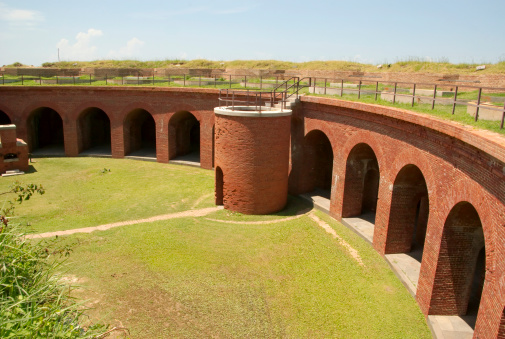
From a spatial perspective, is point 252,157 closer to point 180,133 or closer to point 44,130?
point 180,133

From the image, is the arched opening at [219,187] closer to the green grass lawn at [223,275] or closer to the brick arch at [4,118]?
the green grass lawn at [223,275]

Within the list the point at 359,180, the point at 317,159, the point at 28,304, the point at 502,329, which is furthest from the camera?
the point at 317,159

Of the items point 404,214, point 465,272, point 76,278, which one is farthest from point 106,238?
point 465,272

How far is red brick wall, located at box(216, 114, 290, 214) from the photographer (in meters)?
15.1

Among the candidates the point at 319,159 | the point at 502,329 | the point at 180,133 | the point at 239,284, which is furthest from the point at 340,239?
the point at 180,133

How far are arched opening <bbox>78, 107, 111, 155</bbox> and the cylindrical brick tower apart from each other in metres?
12.2

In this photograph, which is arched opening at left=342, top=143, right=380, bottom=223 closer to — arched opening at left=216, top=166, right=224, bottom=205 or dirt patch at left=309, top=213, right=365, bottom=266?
dirt patch at left=309, top=213, right=365, bottom=266

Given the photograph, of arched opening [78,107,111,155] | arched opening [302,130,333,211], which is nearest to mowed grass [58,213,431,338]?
arched opening [302,130,333,211]

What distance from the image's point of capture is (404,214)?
460 inches

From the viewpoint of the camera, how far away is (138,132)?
25641 millimetres

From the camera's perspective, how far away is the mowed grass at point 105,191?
49.8ft

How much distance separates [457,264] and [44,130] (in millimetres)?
25939

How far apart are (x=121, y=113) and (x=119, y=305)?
1625cm

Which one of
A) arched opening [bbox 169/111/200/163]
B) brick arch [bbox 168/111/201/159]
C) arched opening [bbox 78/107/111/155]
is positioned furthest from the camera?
arched opening [bbox 78/107/111/155]
